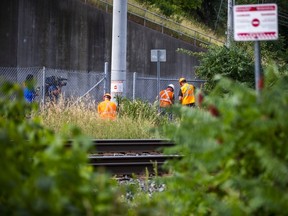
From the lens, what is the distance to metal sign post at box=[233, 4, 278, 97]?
4.96 metres

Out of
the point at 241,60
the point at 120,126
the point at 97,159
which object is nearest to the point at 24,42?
the point at 241,60

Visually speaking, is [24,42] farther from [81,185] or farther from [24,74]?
[81,185]

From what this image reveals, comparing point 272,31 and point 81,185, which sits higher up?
point 272,31

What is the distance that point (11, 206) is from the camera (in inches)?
95.0

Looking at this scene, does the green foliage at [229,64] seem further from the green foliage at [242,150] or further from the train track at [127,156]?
the green foliage at [242,150]

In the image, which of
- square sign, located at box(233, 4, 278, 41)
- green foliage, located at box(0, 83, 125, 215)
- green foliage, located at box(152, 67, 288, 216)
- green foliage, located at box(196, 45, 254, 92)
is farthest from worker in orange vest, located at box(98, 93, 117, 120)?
green foliage, located at box(0, 83, 125, 215)

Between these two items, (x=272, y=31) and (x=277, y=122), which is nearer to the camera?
(x=277, y=122)

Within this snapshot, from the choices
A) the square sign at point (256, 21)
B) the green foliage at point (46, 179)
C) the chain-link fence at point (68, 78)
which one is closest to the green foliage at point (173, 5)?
the chain-link fence at point (68, 78)

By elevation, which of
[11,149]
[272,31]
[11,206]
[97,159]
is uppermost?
[272,31]

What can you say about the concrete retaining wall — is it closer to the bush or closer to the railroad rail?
the railroad rail

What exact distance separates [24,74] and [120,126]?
10895mm

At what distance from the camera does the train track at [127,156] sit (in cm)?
908

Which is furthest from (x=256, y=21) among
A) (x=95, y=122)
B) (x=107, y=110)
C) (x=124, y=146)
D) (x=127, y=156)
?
(x=107, y=110)

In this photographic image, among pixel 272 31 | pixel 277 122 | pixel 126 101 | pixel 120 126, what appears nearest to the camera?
pixel 277 122
